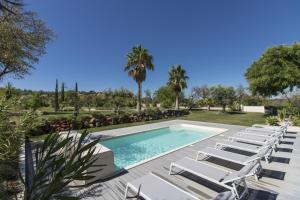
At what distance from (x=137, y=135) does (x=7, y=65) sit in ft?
29.5

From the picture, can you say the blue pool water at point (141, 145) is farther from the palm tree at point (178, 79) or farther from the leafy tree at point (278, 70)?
the palm tree at point (178, 79)

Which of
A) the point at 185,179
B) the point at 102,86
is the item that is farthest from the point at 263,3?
the point at 102,86

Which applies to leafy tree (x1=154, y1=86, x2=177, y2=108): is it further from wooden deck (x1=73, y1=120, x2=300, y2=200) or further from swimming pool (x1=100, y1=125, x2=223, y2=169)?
wooden deck (x1=73, y1=120, x2=300, y2=200)

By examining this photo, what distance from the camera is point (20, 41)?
912 cm

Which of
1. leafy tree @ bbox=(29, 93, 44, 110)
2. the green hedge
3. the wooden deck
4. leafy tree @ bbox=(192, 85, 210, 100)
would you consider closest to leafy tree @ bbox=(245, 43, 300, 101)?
the green hedge

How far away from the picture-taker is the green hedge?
1019 centimetres

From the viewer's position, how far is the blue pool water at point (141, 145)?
24.2ft

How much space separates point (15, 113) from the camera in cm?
485

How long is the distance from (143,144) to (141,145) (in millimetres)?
226

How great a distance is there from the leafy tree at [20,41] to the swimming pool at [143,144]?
718 centimetres

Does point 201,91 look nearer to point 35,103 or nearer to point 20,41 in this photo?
point 35,103

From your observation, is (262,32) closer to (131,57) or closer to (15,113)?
(131,57)

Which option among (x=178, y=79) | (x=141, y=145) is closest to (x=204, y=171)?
(x=141, y=145)

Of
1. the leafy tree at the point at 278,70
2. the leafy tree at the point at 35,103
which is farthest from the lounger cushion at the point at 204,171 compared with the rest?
the leafy tree at the point at 278,70
